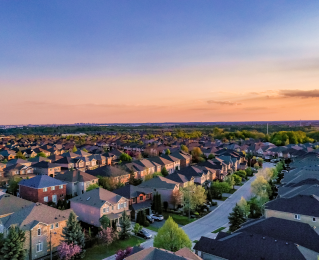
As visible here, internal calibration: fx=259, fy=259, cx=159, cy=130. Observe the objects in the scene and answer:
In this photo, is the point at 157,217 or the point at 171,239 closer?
the point at 171,239

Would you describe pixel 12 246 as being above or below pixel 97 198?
below

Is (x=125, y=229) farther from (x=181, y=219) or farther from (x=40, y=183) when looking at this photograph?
(x=40, y=183)

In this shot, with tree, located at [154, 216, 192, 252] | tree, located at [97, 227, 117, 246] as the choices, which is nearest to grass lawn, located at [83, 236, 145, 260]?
tree, located at [97, 227, 117, 246]

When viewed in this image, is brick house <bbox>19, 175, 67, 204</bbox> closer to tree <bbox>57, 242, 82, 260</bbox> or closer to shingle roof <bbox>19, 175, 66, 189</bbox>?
shingle roof <bbox>19, 175, 66, 189</bbox>

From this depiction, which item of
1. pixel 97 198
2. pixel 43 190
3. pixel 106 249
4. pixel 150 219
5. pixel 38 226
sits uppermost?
pixel 97 198

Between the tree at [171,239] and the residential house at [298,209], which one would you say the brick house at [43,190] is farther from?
the residential house at [298,209]

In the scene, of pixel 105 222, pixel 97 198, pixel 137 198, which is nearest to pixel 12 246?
pixel 105 222
